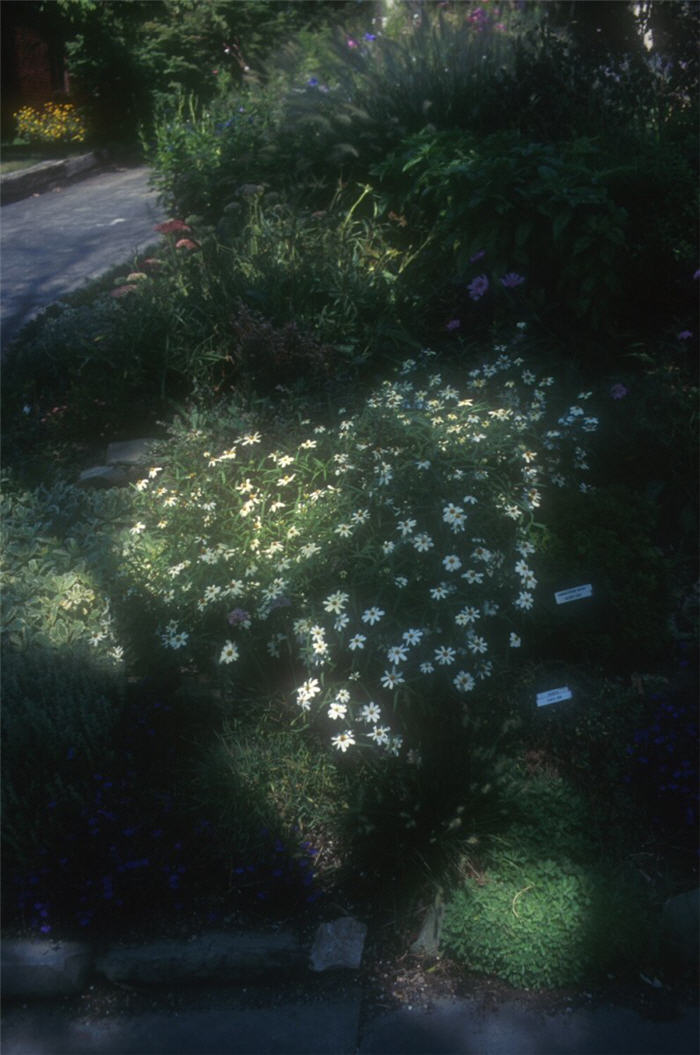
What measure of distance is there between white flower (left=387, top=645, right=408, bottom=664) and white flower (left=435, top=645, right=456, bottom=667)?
4.3 inches

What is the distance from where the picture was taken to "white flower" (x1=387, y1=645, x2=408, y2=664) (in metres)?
3.11

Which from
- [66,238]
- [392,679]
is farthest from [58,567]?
[66,238]

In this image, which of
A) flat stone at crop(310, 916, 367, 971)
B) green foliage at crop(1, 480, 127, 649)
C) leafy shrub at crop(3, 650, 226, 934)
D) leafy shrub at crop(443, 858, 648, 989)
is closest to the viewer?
leafy shrub at crop(443, 858, 648, 989)

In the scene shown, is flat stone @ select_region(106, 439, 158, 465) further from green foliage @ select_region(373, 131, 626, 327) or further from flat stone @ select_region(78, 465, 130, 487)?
green foliage @ select_region(373, 131, 626, 327)

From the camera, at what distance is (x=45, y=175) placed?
1416 cm

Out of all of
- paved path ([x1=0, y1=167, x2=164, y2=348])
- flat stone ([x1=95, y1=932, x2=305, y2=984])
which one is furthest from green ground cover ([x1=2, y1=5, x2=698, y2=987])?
paved path ([x1=0, y1=167, x2=164, y2=348])

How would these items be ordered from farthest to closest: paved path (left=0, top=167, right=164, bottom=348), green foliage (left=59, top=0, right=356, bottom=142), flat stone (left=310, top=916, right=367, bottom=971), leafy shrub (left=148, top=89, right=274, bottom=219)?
green foliage (left=59, top=0, right=356, bottom=142), paved path (left=0, top=167, right=164, bottom=348), leafy shrub (left=148, top=89, right=274, bottom=219), flat stone (left=310, top=916, right=367, bottom=971)

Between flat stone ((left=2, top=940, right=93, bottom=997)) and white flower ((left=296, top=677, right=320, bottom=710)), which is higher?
white flower ((left=296, top=677, right=320, bottom=710))

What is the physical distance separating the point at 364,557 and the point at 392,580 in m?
0.16

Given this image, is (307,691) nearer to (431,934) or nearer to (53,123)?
(431,934)

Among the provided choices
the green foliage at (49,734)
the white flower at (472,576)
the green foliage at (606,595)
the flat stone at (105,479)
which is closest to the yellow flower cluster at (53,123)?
the flat stone at (105,479)

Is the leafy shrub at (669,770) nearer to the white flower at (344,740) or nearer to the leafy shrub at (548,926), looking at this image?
the leafy shrub at (548,926)

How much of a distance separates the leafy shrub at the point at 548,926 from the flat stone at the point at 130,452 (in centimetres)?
297

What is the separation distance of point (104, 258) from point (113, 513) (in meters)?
5.39
